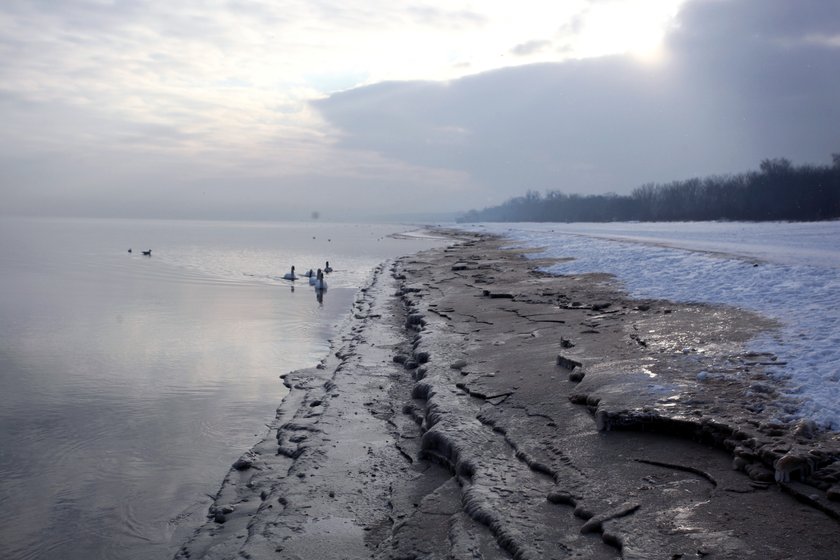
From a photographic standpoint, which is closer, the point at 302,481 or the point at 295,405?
the point at 302,481

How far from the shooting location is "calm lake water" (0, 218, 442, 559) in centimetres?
509

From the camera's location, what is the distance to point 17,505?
5305mm

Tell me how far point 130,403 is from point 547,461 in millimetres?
5610

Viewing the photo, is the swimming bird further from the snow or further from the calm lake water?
the snow

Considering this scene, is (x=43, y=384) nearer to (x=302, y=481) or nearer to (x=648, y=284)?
(x=302, y=481)

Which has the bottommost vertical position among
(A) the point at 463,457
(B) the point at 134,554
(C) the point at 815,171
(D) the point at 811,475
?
(B) the point at 134,554

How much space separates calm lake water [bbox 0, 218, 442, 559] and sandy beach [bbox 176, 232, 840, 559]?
535 millimetres

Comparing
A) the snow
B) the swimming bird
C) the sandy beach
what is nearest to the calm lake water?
the sandy beach

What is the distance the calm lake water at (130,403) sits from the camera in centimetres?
509

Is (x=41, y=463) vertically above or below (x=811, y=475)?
below

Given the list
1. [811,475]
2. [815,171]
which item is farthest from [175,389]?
[815,171]

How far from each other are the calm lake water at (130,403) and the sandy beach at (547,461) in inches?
21.1

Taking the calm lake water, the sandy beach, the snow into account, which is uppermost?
the snow

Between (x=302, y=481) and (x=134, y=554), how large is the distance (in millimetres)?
1393
